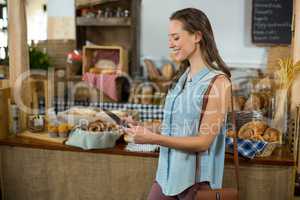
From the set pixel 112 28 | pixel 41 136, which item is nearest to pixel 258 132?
pixel 41 136

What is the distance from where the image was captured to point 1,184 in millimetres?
2600

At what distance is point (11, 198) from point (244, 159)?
1547mm

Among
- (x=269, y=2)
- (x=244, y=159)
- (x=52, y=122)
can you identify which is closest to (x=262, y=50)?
(x=269, y=2)

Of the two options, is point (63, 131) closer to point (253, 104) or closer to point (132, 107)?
point (132, 107)

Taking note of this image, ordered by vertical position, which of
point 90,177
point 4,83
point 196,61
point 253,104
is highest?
point 196,61

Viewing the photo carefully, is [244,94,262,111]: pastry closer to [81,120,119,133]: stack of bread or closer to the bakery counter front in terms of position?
the bakery counter front

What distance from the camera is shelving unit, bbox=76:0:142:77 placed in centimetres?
427

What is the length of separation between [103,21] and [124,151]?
2.29m

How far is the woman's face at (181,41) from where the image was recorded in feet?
5.24

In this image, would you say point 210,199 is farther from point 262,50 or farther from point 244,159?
point 262,50

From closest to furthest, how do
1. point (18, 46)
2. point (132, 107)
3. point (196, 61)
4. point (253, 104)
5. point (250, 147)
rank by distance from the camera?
point (196, 61) → point (250, 147) → point (18, 46) → point (253, 104) → point (132, 107)

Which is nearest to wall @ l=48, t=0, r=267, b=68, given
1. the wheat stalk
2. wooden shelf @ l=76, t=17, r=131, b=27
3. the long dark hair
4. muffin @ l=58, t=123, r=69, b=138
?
wooden shelf @ l=76, t=17, r=131, b=27

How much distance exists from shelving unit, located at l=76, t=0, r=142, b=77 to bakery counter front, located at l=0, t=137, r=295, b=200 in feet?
6.73

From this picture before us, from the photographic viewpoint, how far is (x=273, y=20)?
370 cm
